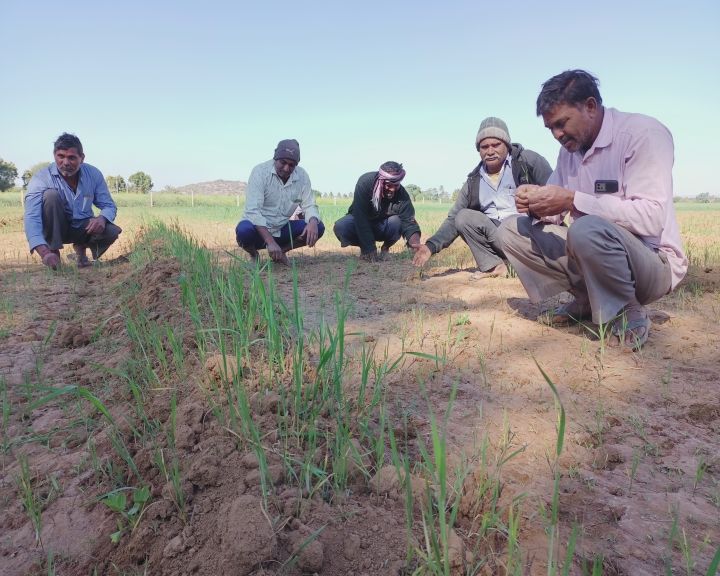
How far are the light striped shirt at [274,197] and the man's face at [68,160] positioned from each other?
1805 mm

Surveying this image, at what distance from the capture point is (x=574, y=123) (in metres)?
2.45

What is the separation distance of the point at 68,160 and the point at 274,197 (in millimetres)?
2120

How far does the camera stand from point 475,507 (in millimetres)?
1222

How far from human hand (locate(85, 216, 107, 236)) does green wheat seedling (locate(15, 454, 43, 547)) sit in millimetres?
4525

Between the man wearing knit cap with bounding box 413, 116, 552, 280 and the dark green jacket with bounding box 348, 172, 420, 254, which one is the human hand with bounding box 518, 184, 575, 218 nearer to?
the man wearing knit cap with bounding box 413, 116, 552, 280

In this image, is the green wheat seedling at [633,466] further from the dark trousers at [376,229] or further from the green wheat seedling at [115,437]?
the dark trousers at [376,229]

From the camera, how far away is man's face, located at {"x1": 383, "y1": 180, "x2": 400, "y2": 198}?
16.9 ft

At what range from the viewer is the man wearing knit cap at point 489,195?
4.10m

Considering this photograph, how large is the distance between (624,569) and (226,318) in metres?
1.80

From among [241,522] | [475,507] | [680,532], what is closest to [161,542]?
[241,522]

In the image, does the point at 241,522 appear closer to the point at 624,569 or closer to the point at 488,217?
the point at 624,569

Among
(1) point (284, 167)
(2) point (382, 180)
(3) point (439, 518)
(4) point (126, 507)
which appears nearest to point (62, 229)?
(1) point (284, 167)

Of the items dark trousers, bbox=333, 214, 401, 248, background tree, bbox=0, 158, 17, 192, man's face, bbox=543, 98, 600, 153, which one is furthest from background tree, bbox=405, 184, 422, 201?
man's face, bbox=543, 98, 600, 153

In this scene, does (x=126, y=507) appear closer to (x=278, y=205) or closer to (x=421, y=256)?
(x=421, y=256)
